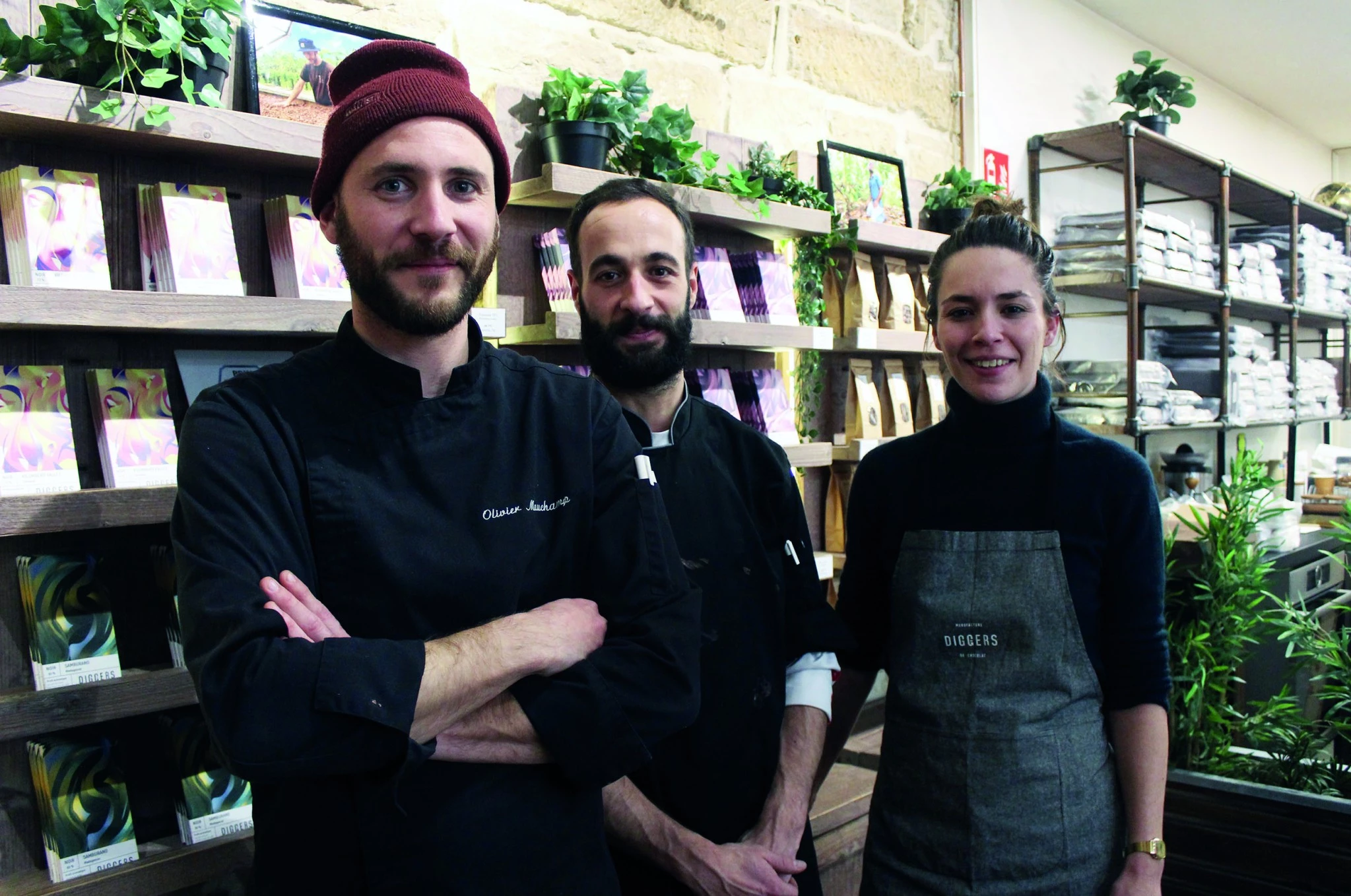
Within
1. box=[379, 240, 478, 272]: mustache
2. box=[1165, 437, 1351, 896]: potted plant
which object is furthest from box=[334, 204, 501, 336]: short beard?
box=[1165, 437, 1351, 896]: potted plant

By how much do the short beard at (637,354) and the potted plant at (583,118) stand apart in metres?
0.71

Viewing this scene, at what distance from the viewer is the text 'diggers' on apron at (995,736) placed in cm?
155

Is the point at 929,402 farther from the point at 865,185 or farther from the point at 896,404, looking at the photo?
the point at 865,185

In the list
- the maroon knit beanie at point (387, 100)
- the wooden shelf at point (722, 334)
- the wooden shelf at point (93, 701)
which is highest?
the maroon knit beanie at point (387, 100)

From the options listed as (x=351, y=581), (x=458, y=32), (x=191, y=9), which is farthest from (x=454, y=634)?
(x=458, y=32)

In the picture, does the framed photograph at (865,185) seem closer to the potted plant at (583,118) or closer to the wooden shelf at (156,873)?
the potted plant at (583,118)

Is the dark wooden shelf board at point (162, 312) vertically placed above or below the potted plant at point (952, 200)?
below

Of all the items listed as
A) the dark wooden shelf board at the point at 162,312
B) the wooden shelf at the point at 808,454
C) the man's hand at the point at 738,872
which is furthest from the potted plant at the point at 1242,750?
the dark wooden shelf board at the point at 162,312

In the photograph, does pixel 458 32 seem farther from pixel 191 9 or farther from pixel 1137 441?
pixel 1137 441

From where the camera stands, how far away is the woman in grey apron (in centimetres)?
156

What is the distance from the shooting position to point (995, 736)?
1.58 meters

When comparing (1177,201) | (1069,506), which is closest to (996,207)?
(1069,506)

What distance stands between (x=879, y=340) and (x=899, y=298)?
0.75ft

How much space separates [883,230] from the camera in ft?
10.6
